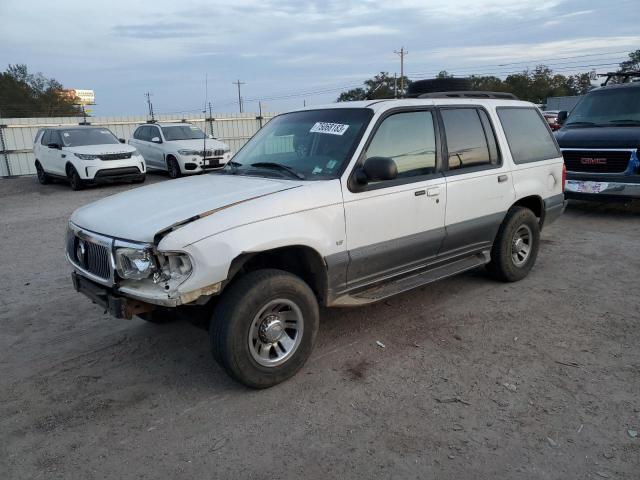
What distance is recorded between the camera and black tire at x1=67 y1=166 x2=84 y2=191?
13.6 m

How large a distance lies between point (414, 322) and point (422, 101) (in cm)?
200

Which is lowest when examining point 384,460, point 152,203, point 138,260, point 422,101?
point 384,460

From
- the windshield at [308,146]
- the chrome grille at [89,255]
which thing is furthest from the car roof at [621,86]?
the chrome grille at [89,255]

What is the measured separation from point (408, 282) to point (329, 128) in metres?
1.48

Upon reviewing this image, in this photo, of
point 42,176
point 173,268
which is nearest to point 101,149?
point 42,176

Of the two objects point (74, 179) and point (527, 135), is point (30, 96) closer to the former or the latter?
point (74, 179)

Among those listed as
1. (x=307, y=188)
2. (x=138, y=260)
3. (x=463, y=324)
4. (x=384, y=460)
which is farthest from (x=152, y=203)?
(x=463, y=324)

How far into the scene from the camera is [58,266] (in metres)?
6.63

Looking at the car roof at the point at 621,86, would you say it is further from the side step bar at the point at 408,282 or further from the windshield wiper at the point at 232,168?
the windshield wiper at the point at 232,168

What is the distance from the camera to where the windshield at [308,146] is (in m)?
4.02

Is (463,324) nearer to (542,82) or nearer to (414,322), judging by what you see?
(414,322)

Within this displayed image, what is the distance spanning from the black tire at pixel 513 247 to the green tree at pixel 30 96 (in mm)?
48651

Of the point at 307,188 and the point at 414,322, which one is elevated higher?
the point at 307,188

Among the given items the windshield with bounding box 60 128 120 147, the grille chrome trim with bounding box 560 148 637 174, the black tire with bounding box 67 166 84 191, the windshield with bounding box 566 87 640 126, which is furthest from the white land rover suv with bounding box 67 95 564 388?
the windshield with bounding box 60 128 120 147
